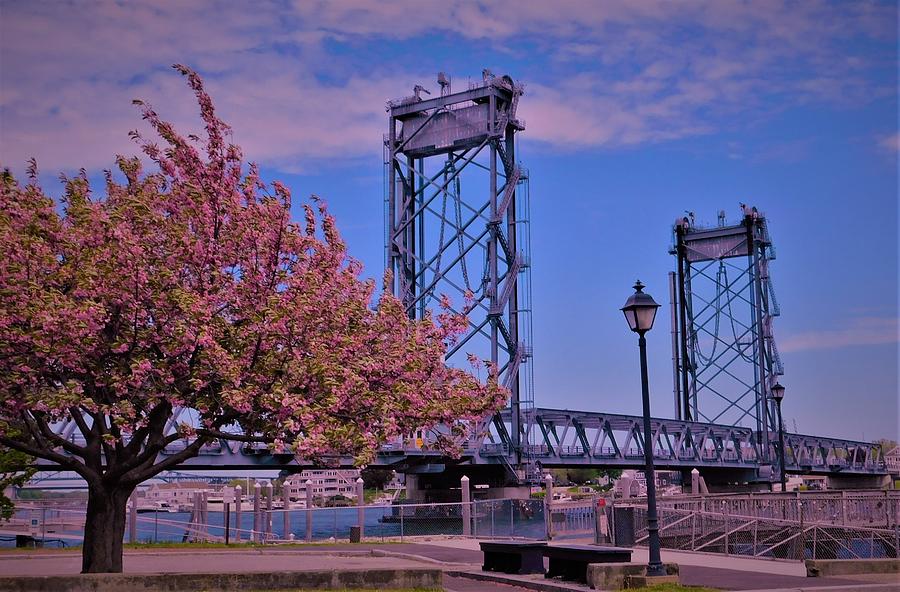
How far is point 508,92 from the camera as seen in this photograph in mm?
90250

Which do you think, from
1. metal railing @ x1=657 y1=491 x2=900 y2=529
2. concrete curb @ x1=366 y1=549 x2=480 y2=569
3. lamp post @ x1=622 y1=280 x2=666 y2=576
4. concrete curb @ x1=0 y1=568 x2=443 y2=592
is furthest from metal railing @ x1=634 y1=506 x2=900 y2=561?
concrete curb @ x1=0 y1=568 x2=443 y2=592

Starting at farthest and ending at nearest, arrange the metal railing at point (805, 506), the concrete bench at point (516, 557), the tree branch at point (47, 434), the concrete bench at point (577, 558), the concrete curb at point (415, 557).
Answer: the metal railing at point (805, 506)
the concrete curb at point (415, 557)
the concrete bench at point (516, 557)
the tree branch at point (47, 434)
the concrete bench at point (577, 558)

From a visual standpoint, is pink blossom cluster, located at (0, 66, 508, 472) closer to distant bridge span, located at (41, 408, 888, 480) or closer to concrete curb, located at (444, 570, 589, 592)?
concrete curb, located at (444, 570, 589, 592)

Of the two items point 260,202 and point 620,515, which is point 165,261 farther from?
point 620,515

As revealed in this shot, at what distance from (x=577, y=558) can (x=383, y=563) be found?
247 inches

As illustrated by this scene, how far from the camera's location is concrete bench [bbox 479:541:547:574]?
73.3ft

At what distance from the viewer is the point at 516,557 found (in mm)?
Answer: 22844

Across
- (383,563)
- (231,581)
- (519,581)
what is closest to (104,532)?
(231,581)

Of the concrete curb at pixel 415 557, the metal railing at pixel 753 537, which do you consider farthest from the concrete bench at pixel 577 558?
the metal railing at pixel 753 537

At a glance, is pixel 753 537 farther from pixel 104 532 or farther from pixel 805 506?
pixel 104 532

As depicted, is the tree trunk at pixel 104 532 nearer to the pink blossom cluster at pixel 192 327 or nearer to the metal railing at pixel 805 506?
the pink blossom cluster at pixel 192 327

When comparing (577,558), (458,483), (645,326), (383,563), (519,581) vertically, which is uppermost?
(645,326)

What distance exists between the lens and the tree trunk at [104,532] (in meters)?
19.5

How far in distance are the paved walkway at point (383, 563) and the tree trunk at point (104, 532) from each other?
121 cm
